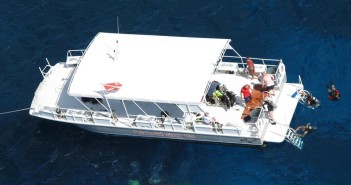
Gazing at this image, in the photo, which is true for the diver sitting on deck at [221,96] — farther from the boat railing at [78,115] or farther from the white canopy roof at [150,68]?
the boat railing at [78,115]

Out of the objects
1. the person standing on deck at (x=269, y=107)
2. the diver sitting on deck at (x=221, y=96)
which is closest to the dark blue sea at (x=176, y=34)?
the person standing on deck at (x=269, y=107)

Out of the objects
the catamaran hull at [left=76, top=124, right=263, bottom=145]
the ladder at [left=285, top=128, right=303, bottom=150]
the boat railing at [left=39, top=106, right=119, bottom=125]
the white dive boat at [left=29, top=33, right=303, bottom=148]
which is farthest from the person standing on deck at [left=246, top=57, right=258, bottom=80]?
the boat railing at [left=39, top=106, right=119, bottom=125]

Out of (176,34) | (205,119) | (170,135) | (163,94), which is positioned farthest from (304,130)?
(176,34)

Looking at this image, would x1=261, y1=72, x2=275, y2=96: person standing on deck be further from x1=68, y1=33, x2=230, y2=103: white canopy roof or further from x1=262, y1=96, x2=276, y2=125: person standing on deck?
x1=68, y1=33, x2=230, y2=103: white canopy roof

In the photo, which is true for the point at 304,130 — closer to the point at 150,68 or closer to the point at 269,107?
the point at 269,107

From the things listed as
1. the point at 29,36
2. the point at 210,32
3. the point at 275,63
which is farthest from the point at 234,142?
the point at 29,36
